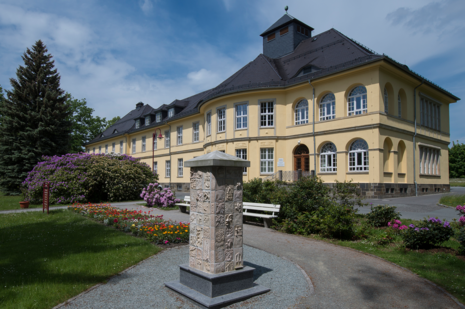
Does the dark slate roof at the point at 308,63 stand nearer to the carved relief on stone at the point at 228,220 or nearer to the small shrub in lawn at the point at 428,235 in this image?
the small shrub in lawn at the point at 428,235

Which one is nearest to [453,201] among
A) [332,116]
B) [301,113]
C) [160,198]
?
[332,116]

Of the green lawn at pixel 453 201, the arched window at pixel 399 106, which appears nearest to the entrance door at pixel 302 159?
the arched window at pixel 399 106

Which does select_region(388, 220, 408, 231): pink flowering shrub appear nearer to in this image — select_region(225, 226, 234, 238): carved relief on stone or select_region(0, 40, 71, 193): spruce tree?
select_region(225, 226, 234, 238): carved relief on stone

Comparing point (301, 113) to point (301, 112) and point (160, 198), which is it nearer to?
point (301, 112)

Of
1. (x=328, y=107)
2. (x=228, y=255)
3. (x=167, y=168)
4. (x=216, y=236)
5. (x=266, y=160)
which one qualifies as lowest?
(x=228, y=255)

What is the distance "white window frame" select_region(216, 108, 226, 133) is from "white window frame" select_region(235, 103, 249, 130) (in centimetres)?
137

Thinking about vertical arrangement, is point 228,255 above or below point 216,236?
below

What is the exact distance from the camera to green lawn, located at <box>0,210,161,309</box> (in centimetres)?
454

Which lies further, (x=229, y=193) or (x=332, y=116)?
(x=332, y=116)

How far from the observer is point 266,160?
24609 millimetres

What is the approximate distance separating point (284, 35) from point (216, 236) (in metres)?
28.8

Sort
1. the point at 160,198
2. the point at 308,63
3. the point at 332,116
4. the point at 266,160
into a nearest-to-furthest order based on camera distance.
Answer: the point at 160,198 < the point at 332,116 < the point at 308,63 < the point at 266,160

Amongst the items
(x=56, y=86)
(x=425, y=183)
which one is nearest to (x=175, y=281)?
(x=425, y=183)

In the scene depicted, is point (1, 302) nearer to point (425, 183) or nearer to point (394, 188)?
point (394, 188)
